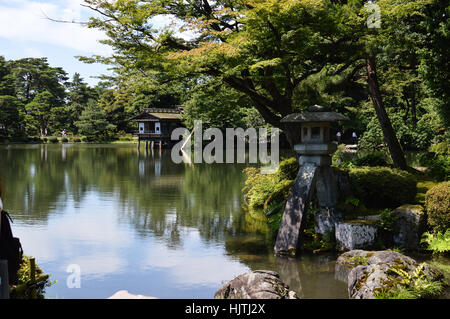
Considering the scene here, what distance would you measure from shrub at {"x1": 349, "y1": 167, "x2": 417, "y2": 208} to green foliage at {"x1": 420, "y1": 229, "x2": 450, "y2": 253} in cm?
123

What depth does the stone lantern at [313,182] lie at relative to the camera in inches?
337

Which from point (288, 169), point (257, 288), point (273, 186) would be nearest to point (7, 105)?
point (273, 186)

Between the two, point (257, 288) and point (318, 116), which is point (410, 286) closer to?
point (257, 288)

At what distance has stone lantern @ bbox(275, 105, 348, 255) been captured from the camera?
856 centimetres

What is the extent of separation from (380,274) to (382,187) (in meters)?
3.95

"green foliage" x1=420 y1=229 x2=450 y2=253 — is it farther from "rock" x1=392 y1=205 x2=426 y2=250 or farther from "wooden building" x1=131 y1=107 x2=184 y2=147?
"wooden building" x1=131 y1=107 x2=184 y2=147

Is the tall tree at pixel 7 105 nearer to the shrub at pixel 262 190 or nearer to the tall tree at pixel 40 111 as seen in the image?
the tall tree at pixel 40 111

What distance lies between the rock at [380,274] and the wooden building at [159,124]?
3939cm

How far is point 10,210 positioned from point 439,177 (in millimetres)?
12091

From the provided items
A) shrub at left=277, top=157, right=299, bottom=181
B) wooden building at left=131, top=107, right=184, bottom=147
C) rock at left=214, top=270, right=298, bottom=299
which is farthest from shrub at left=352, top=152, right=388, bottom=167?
wooden building at left=131, top=107, right=184, bottom=147

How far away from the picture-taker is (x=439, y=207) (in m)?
8.08

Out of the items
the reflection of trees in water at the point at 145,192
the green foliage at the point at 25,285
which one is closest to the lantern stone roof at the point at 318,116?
the reflection of trees in water at the point at 145,192

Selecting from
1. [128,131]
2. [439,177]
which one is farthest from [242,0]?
[128,131]

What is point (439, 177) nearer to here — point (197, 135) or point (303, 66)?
point (303, 66)
